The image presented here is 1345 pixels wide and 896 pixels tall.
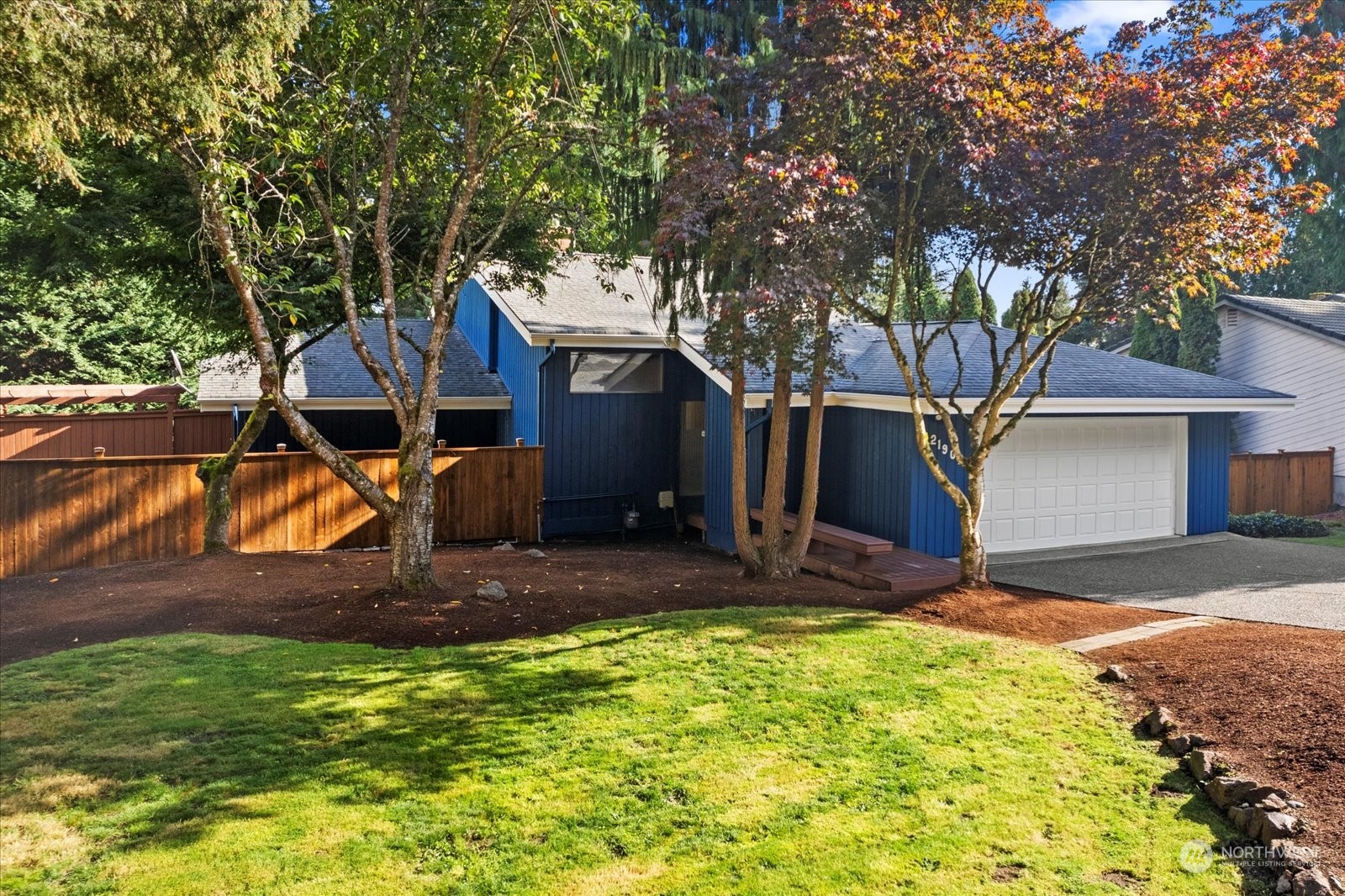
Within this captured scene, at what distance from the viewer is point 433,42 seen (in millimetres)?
8516

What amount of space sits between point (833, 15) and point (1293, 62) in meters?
4.34

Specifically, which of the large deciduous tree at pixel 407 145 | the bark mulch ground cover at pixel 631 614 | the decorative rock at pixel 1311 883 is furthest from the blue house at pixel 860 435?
the decorative rock at pixel 1311 883

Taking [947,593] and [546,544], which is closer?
[947,593]

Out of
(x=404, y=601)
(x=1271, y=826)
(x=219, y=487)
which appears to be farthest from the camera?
(x=219, y=487)

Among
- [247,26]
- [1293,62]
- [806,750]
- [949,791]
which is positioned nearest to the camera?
[949,791]

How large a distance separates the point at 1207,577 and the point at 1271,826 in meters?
7.79

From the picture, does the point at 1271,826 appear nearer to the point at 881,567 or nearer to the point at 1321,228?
the point at 881,567

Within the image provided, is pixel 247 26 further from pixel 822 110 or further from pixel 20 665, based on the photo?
pixel 822 110

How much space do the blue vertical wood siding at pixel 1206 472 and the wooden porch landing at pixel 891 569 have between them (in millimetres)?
5276

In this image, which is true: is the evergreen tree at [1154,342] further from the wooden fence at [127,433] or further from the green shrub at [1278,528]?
the wooden fence at [127,433]

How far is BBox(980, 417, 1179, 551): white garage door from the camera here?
12.4 metres

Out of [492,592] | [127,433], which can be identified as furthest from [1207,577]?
[127,433]

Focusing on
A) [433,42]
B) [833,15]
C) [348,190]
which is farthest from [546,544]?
[833,15]

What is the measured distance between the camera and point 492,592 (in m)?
8.17
